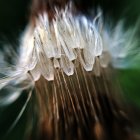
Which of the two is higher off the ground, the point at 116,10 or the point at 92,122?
the point at 116,10

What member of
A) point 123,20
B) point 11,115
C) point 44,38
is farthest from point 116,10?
point 11,115

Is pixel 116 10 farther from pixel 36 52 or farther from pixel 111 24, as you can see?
pixel 36 52

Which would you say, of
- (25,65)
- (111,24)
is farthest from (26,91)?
(111,24)

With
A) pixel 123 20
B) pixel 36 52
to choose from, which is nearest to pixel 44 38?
pixel 36 52

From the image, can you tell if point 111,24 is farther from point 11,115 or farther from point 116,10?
point 11,115

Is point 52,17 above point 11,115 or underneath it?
above

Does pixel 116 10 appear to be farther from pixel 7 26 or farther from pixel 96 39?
pixel 7 26

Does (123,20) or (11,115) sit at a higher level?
(123,20)
